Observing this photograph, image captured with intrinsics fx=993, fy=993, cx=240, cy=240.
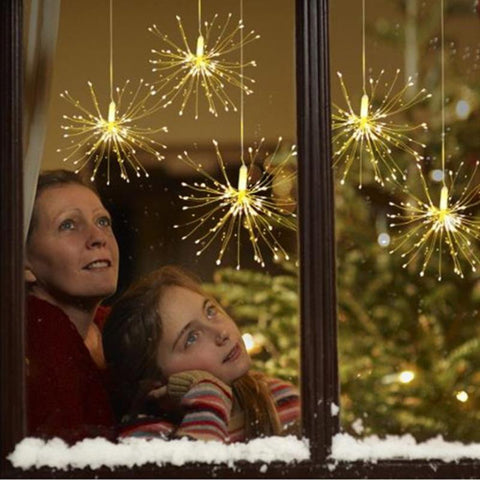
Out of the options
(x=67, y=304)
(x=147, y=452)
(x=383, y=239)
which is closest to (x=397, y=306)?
(x=383, y=239)

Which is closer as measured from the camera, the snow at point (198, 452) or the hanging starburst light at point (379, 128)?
the snow at point (198, 452)

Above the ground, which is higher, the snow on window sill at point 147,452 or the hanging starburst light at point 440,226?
the hanging starburst light at point 440,226

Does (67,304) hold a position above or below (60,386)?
above

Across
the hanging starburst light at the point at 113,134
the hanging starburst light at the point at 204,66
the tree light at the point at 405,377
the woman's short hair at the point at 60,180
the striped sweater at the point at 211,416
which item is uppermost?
the hanging starburst light at the point at 204,66

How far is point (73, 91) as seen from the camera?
2396 mm

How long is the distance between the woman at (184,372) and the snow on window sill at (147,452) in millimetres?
23

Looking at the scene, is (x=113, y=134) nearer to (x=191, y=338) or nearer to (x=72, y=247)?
(x=72, y=247)

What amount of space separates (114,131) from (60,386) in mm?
625

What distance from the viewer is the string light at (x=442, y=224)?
8.00 feet

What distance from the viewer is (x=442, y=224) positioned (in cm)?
245

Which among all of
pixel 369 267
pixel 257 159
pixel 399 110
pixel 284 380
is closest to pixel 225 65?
pixel 257 159

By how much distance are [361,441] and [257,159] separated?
72 centimetres

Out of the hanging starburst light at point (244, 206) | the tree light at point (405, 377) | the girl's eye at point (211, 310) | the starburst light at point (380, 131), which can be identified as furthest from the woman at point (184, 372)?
the starburst light at point (380, 131)

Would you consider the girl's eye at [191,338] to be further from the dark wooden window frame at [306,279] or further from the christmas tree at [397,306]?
the dark wooden window frame at [306,279]
